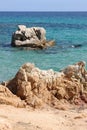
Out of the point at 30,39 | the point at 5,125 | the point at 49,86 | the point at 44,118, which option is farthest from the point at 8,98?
the point at 30,39

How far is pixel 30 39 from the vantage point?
50.0 metres

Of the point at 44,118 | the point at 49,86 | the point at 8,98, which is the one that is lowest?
the point at 44,118

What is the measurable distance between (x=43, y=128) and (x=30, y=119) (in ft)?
3.96

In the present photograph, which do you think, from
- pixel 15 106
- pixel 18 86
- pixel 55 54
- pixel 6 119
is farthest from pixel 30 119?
pixel 55 54

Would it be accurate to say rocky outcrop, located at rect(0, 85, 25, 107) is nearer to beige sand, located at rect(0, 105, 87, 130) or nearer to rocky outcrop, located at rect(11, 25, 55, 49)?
beige sand, located at rect(0, 105, 87, 130)

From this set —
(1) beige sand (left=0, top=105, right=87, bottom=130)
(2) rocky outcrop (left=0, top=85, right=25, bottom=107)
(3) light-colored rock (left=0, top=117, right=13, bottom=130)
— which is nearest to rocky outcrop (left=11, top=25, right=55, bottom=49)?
(2) rocky outcrop (left=0, top=85, right=25, bottom=107)

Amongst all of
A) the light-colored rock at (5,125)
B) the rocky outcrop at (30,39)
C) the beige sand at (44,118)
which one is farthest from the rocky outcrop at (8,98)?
the rocky outcrop at (30,39)

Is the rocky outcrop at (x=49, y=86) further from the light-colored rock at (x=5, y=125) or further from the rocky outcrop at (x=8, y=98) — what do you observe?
the light-colored rock at (x=5, y=125)

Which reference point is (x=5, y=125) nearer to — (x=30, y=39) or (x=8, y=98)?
(x=8, y=98)

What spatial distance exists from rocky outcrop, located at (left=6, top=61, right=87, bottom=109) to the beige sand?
115 centimetres

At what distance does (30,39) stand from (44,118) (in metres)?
32.7

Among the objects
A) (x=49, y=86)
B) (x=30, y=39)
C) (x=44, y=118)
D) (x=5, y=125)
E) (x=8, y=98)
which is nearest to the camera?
(x=5, y=125)

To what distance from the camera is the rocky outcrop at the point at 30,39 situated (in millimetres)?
49094

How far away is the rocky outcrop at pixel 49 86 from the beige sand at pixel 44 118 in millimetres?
1154
